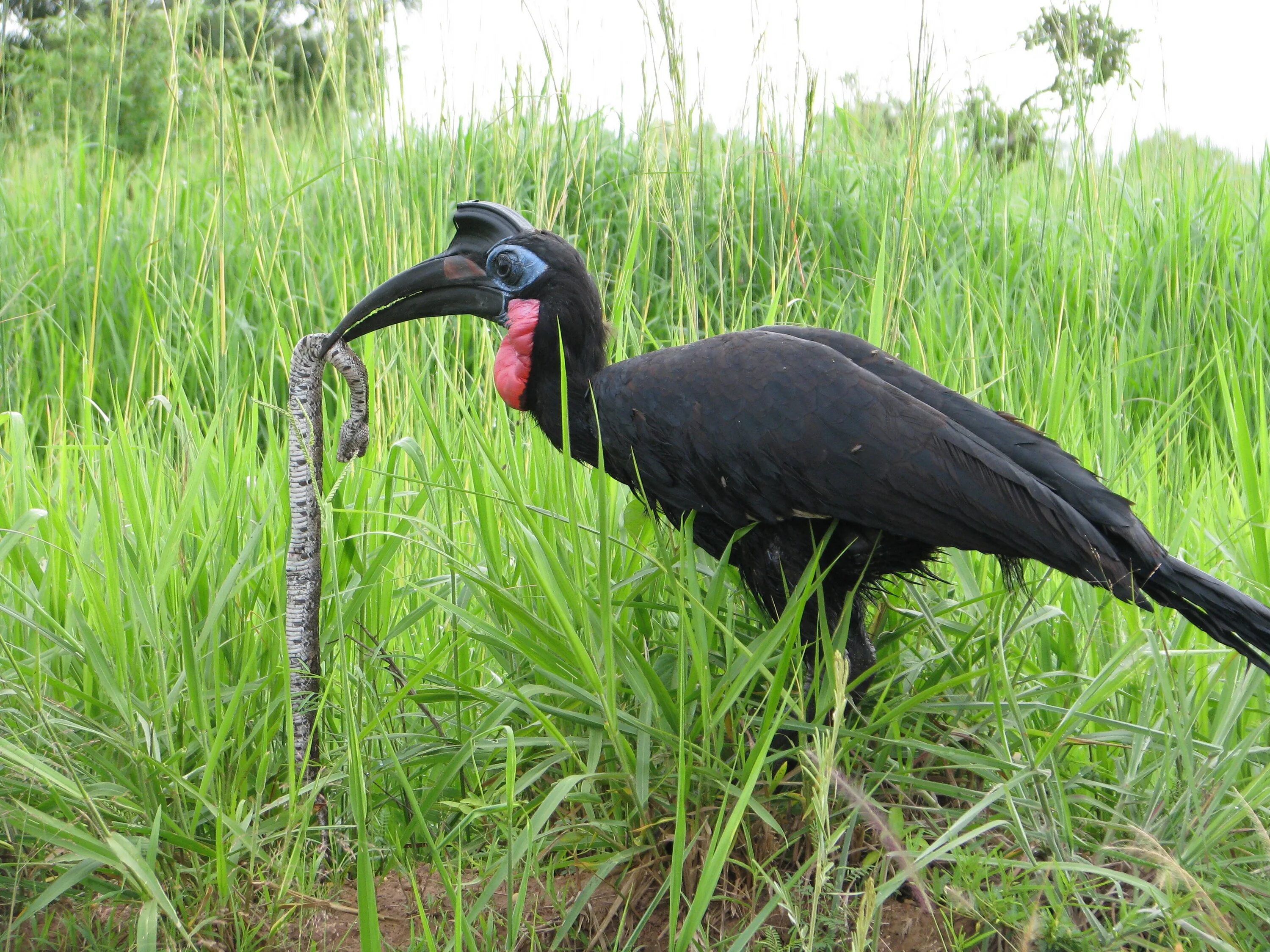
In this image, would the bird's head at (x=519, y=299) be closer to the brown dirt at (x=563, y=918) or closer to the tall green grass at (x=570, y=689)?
the tall green grass at (x=570, y=689)

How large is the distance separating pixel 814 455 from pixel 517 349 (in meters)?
0.76

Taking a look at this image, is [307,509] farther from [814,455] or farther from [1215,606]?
[1215,606]

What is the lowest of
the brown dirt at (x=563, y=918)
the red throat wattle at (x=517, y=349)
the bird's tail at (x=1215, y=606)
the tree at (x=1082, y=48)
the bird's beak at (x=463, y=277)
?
the brown dirt at (x=563, y=918)

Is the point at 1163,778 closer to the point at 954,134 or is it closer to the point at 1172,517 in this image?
the point at 1172,517

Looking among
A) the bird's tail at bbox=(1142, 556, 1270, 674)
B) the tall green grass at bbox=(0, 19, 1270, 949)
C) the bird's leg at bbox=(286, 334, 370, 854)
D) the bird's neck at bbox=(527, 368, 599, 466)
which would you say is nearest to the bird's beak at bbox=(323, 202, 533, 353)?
the bird's neck at bbox=(527, 368, 599, 466)

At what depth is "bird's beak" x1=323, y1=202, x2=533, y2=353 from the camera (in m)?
2.40

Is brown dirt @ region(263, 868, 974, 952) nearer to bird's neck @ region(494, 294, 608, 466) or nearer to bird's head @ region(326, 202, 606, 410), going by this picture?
bird's neck @ region(494, 294, 608, 466)

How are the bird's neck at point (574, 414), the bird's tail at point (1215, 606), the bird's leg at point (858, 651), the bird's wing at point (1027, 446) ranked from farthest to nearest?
the bird's neck at point (574, 414) < the bird's leg at point (858, 651) < the bird's wing at point (1027, 446) < the bird's tail at point (1215, 606)

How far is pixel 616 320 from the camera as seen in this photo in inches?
120

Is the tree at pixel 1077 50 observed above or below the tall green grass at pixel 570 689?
above

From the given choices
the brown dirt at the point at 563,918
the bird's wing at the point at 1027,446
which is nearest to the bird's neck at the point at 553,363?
the bird's wing at the point at 1027,446

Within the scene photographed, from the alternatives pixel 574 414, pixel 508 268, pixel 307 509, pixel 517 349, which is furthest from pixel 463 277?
pixel 307 509

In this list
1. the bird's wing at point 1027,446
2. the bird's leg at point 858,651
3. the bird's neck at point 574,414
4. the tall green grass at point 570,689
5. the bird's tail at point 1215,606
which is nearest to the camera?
the tall green grass at point 570,689

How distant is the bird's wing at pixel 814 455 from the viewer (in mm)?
1941
